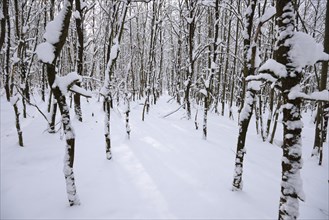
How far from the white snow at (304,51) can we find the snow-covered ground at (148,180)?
96.3 inches

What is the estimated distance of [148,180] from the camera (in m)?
4.24

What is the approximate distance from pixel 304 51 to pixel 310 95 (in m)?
0.45

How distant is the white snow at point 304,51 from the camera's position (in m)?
1.99

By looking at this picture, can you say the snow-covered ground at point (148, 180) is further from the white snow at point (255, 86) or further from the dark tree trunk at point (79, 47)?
the dark tree trunk at point (79, 47)

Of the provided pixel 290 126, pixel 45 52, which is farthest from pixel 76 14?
pixel 290 126

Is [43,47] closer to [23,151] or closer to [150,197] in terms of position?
[150,197]

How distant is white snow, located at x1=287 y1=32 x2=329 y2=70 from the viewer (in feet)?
6.54

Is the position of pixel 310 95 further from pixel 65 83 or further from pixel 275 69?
pixel 65 83

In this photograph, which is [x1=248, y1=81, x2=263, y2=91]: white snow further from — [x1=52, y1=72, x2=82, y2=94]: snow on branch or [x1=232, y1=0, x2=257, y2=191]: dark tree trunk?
[x1=52, y1=72, x2=82, y2=94]: snow on branch

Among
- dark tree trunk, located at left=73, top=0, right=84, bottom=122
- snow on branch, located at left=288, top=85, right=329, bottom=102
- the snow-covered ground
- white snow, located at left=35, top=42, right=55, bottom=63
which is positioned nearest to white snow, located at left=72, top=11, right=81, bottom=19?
dark tree trunk, located at left=73, top=0, right=84, bottom=122

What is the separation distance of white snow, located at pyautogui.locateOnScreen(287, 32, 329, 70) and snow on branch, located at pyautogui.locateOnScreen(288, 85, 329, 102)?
0.23 m

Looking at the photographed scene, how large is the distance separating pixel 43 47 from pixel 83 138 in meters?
4.80

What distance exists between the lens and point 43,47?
2.88 m

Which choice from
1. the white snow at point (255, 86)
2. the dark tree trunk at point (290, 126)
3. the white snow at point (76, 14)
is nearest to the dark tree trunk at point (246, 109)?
the white snow at point (255, 86)
